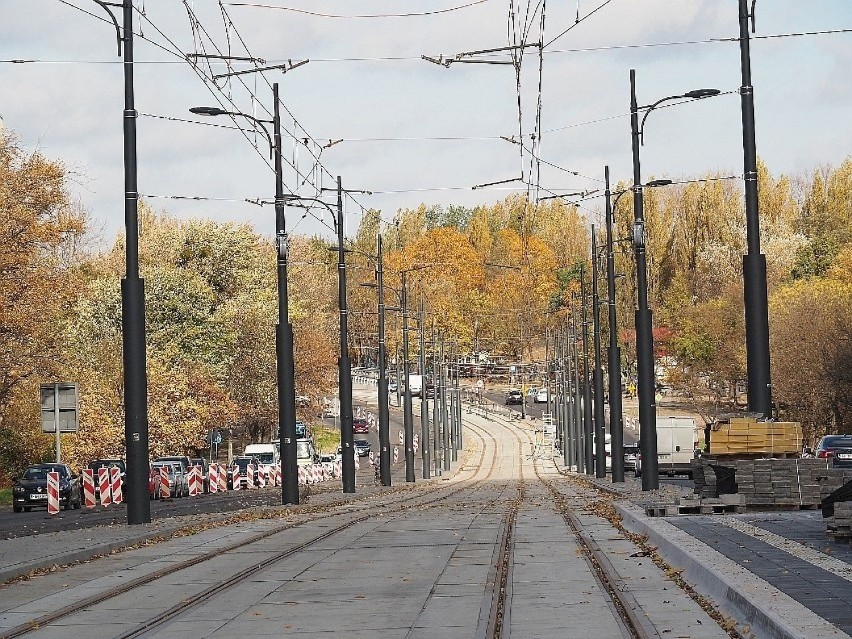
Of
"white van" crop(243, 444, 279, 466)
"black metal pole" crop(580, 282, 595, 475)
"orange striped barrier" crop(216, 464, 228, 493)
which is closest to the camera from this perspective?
"orange striped barrier" crop(216, 464, 228, 493)

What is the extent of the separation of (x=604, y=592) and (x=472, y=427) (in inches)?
5287

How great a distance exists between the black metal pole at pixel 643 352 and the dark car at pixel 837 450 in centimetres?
1141

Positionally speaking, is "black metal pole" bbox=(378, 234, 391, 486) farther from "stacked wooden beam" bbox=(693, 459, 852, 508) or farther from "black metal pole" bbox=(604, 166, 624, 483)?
"stacked wooden beam" bbox=(693, 459, 852, 508)

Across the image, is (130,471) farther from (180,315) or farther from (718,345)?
(718,345)

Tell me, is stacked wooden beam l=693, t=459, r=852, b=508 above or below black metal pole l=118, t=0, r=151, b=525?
below

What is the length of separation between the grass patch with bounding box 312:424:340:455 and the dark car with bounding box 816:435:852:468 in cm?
7101

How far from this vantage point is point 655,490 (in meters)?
41.1

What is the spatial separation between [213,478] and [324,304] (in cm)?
7297

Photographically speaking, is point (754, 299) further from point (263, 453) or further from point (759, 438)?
point (263, 453)

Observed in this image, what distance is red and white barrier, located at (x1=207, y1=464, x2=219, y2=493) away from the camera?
192ft

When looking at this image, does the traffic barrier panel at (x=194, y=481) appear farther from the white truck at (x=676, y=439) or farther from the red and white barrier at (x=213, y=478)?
the white truck at (x=676, y=439)

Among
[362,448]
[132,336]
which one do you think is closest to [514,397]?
[362,448]

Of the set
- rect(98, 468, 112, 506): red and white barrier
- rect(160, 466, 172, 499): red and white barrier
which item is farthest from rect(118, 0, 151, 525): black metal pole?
rect(160, 466, 172, 499): red and white barrier

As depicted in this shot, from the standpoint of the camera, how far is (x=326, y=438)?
130125 mm
